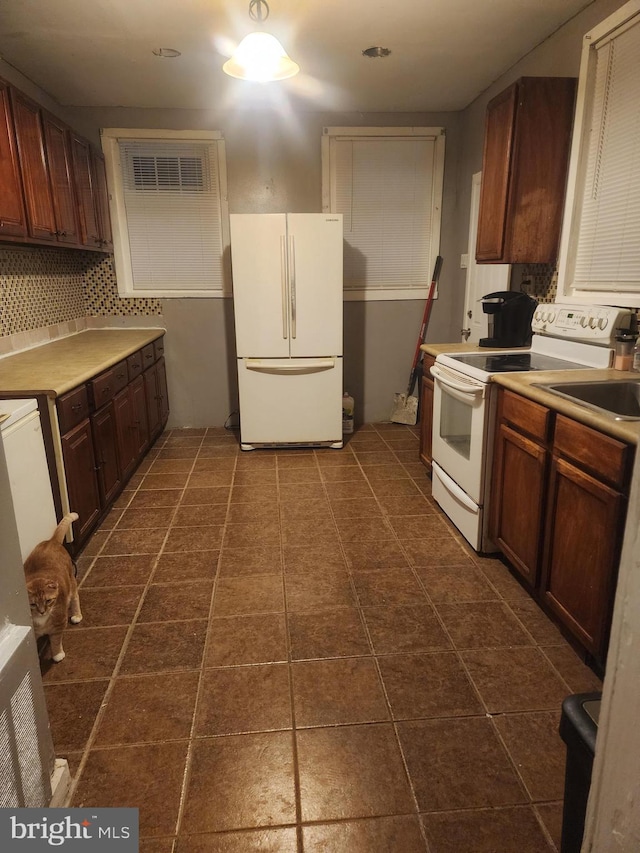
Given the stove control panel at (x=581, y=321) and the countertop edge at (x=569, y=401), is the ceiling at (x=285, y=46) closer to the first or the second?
the stove control panel at (x=581, y=321)

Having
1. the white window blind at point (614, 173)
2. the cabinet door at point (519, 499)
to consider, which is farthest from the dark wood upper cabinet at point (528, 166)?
the cabinet door at point (519, 499)

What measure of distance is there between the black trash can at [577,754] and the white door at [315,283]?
341 centimetres

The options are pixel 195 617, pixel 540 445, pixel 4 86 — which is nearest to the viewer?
pixel 540 445

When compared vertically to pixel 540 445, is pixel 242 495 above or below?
below

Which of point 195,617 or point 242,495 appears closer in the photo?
point 195,617

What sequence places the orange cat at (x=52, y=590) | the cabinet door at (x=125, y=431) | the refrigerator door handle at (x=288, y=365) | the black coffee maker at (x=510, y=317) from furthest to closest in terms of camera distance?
the refrigerator door handle at (x=288, y=365) → the cabinet door at (x=125, y=431) → the black coffee maker at (x=510, y=317) → the orange cat at (x=52, y=590)

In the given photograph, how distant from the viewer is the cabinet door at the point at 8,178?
8.77 feet

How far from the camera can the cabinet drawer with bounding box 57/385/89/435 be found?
96.3 inches

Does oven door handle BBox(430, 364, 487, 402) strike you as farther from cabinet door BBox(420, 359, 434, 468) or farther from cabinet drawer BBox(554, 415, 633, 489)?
cabinet drawer BBox(554, 415, 633, 489)

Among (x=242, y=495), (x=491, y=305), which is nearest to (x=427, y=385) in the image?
(x=491, y=305)

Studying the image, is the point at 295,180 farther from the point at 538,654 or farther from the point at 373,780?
the point at 373,780

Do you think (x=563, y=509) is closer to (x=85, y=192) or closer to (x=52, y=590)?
(x=52, y=590)

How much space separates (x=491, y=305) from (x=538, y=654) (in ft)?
6.40

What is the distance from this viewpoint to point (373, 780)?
4.83 ft
